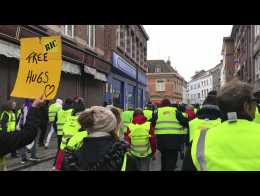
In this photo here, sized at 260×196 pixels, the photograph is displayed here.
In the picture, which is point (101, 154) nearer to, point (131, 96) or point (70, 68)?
point (70, 68)

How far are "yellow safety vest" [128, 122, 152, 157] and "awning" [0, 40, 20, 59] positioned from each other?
700 cm

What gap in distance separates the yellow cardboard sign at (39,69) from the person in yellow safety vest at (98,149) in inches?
36.1

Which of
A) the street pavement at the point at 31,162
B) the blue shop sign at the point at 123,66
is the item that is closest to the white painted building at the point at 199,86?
the blue shop sign at the point at 123,66

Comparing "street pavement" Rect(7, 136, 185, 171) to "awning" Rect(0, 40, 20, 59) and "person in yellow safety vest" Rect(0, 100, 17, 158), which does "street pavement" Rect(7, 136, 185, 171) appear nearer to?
"person in yellow safety vest" Rect(0, 100, 17, 158)

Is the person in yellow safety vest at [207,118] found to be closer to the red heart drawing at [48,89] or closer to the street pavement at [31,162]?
the red heart drawing at [48,89]

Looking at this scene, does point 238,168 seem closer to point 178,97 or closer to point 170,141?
point 170,141

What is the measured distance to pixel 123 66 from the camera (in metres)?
32.2

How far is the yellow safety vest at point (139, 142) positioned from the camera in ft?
26.6

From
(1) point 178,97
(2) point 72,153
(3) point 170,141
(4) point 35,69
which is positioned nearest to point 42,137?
(3) point 170,141

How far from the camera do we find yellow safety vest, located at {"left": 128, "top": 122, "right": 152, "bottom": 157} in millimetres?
8109

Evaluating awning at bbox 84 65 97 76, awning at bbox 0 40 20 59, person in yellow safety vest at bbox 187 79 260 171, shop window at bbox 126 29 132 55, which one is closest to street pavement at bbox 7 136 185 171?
awning at bbox 0 40 20 59

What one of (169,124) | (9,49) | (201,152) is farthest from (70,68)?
(201,152)

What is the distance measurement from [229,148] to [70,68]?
17241 mm
